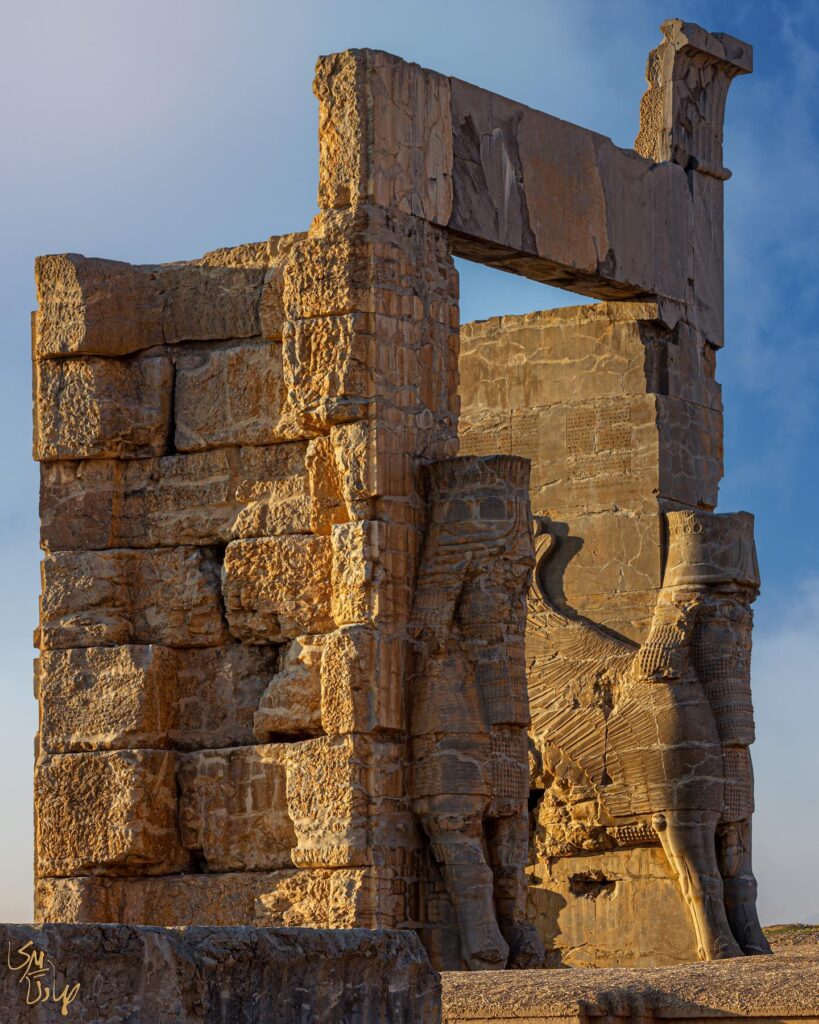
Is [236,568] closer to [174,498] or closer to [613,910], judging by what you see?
[174,498]

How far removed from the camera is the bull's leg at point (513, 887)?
11023mm

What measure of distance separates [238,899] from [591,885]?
10.2 ft

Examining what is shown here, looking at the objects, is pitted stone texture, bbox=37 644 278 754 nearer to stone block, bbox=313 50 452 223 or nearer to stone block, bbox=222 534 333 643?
stone block, bbox=222 534 333 643

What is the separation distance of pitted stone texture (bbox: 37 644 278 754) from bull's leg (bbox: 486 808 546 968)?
4.55 feet

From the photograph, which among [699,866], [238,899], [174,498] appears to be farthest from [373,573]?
[699,866]

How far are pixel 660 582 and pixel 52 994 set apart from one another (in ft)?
29.9

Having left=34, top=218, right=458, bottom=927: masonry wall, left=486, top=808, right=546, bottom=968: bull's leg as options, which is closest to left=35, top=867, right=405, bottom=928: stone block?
left=34, top=218, right=458, bottom=927: masonry wall

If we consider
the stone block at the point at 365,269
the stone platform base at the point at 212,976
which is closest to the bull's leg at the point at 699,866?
the stone block at the point at 365,269

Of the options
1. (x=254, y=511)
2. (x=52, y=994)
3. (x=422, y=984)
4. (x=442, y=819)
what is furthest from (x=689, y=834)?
(x=52, y=994)

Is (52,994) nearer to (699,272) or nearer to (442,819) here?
(442,819)

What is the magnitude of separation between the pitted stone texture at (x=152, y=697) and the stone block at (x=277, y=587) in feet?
0.54

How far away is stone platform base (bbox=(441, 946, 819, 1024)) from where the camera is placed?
762cm

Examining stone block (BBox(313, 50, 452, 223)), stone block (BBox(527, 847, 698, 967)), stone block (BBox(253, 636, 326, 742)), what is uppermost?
stone block (BBox(313, 50, 452, 223))

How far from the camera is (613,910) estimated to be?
44.4 ft
